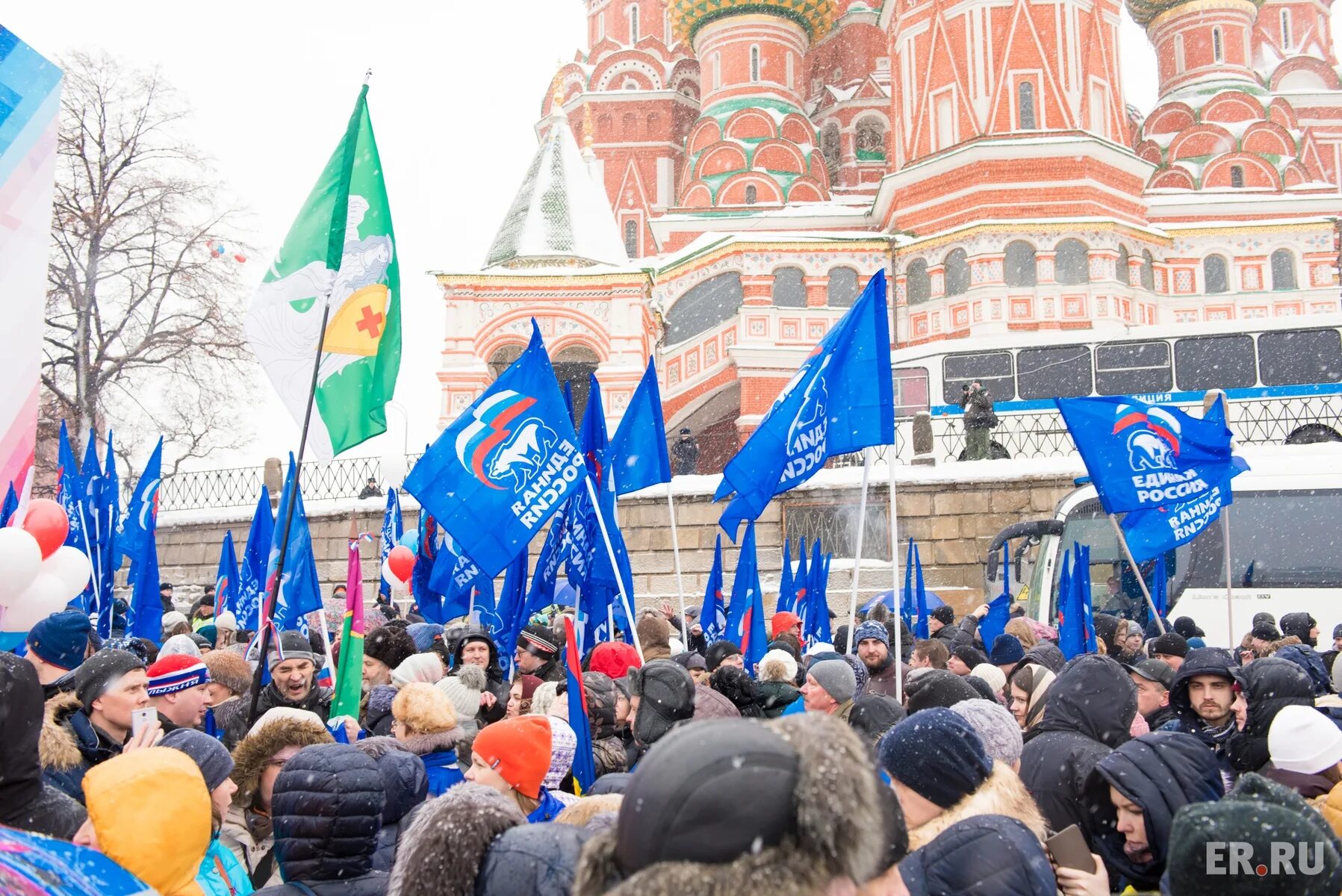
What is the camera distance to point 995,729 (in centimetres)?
321

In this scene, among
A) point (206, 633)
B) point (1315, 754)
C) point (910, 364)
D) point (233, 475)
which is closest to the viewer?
point (1315, 754)

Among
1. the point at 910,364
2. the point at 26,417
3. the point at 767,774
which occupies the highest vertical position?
the point at 910,364

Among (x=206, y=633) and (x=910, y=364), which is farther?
(x=910, y=364)

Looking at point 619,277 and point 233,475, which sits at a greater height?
point 619,277

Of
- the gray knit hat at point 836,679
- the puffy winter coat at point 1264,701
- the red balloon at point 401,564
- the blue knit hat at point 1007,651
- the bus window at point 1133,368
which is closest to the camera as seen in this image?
the puffy winter coat at point 1264,701

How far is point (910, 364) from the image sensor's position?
23016 mm

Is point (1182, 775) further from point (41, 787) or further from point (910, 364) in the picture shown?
point (910, 364)

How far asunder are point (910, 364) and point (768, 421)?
1728 centimetres

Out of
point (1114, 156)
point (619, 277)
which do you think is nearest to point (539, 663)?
point (619, 277)

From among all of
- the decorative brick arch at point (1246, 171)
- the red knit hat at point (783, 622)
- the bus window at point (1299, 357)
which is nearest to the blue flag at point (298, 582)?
the red knit hat at point (783, 622)

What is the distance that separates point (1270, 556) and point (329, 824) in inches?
470

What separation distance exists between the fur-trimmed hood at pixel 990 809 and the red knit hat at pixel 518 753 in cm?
94

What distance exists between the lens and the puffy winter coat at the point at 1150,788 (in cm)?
282

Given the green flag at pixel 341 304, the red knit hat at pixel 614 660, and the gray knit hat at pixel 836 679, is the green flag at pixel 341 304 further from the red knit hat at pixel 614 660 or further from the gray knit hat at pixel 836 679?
the gray knit hat at pixel 836 679
